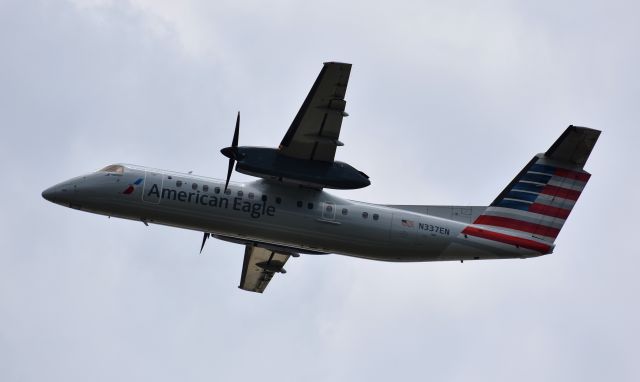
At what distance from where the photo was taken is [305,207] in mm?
31828

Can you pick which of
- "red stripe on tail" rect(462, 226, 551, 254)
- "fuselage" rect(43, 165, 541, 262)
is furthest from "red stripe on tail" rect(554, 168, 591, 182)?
"fuselage" rect(43, 165, 541, 262)

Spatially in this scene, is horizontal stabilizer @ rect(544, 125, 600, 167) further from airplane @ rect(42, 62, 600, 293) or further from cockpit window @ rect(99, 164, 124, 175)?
cockpit window @ rect(99, 164, 124, 175)

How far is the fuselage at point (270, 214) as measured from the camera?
31422 mm

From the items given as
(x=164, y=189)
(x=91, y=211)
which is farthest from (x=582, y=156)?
(x=91, y=211)

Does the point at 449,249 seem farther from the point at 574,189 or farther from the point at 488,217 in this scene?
the point at 574,189

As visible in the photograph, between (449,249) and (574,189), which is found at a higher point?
(574,189)

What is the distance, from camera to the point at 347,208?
3206 cm

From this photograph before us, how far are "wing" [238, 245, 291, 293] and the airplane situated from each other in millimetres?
3892

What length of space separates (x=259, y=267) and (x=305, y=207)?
638cm

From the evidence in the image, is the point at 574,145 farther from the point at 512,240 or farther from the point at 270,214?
the point at 270,214

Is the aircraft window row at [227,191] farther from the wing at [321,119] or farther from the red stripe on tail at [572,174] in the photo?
the red stripe on tail at [572,174]

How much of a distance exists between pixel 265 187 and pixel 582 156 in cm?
987

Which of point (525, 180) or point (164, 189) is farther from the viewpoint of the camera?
point (525, 180)

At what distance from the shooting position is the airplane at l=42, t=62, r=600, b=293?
31375 mm
